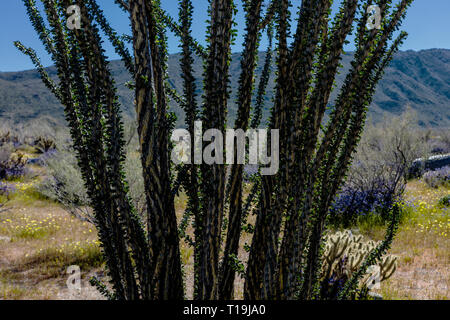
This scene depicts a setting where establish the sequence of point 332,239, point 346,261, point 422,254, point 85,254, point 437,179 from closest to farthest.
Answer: point 346,261 → point 332,239 → point 422,254 → point 85,254 → point 437,179

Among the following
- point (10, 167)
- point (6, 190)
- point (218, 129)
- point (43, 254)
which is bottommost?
point (43, 254)

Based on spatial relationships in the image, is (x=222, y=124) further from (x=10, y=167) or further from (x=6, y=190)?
(x=10, y=167)

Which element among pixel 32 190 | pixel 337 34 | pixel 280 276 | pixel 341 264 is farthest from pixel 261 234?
pixel 32 190

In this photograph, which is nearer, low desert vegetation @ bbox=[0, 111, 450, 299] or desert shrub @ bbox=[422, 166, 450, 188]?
low desert vegetation @ bbox=[0, 111, 450, 299]

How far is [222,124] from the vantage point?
152 cm

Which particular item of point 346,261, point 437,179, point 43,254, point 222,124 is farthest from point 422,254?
point 43,254

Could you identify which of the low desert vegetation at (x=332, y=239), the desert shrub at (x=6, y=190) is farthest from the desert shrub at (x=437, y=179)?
the desert shrub at (x=6, y=190)

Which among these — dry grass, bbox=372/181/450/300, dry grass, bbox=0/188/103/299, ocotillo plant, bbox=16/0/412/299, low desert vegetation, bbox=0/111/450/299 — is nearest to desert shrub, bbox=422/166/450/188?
low desert vegetation, bbox=0/111/450/299

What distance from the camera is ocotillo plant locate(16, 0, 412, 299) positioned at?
4.85ft

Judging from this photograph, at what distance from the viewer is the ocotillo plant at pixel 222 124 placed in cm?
148

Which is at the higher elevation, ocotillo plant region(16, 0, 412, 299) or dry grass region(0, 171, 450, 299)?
ocotillo plant region(16, 0, 412, 299)

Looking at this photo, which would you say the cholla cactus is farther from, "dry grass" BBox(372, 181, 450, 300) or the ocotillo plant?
the ocotillo plant
